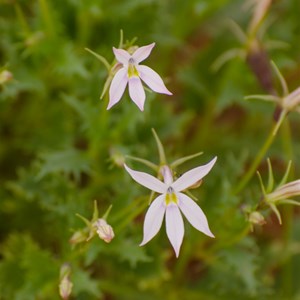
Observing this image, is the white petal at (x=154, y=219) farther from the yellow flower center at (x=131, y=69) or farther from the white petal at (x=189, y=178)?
the yellow flower center at (x=131, y=69)

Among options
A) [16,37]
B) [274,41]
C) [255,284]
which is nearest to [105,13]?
[16,37]

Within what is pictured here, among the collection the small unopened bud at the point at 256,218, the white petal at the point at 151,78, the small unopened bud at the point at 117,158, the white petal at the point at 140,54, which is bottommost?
the small unopened bud at the point at 256,218

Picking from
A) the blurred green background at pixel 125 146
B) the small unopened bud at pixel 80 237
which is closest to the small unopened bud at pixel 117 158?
the blurred green background at pixel 125 146

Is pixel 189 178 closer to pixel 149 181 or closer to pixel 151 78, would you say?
pixel 149 181

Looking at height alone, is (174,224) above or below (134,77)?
below

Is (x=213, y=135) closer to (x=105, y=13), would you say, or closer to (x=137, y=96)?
(x=105, y=13)

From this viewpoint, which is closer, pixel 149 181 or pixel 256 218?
pixel 149 181

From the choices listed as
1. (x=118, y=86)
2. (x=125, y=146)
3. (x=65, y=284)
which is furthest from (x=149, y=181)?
(x=125, y=146)
